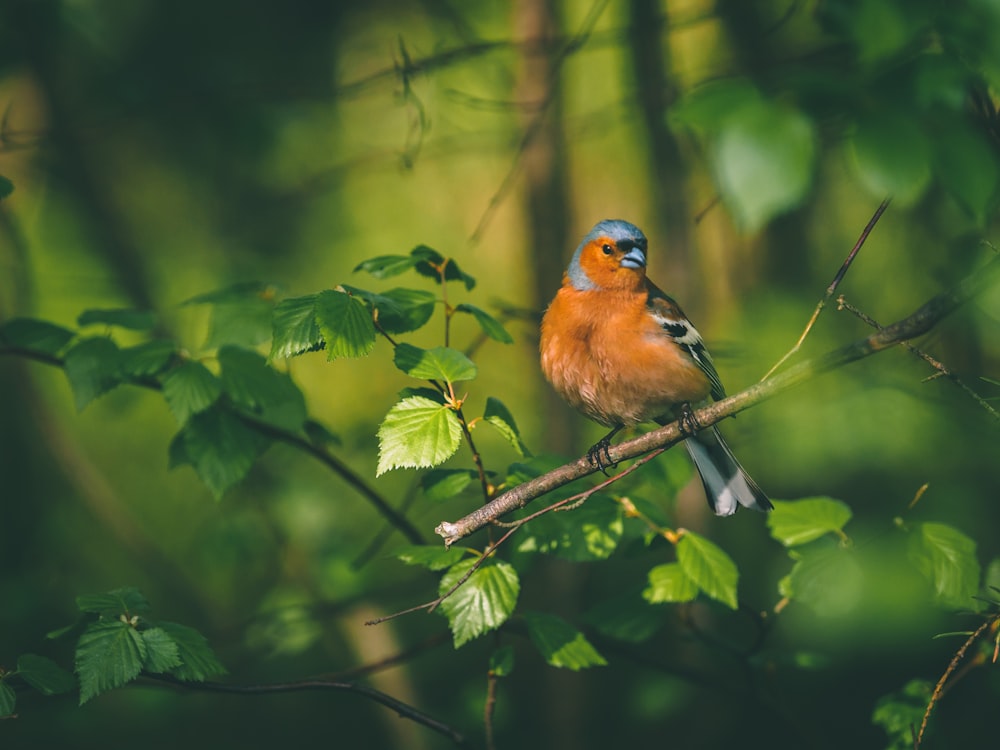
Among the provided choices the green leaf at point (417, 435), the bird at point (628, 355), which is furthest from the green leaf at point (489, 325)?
the bird at point (628, 355)

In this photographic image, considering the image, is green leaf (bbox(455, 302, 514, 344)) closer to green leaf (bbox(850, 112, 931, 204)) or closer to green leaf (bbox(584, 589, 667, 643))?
green leaf (bbox(584, 589, 667, 643))

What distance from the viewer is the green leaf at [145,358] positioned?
2.87 meters

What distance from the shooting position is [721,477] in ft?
12.8

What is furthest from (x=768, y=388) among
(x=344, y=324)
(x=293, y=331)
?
(x=293, y=331)

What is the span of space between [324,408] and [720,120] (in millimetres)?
7338

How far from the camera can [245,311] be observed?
10.3 feet

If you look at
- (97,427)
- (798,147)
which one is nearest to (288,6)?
(97,427)

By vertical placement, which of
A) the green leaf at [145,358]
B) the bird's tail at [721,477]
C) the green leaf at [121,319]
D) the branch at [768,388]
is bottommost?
the bird's tail at [721,477]

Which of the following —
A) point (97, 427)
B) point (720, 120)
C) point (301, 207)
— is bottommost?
point (720, 120)

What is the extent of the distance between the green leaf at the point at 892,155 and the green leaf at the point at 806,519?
1.60 meters

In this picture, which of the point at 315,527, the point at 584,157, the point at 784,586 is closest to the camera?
the point at 784,586

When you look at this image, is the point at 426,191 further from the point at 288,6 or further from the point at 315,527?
the point at 315,527

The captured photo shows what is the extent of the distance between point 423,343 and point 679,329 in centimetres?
597

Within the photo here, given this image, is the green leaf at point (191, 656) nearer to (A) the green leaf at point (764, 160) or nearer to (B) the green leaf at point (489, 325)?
(B) the green leaf at point (489, 325)
